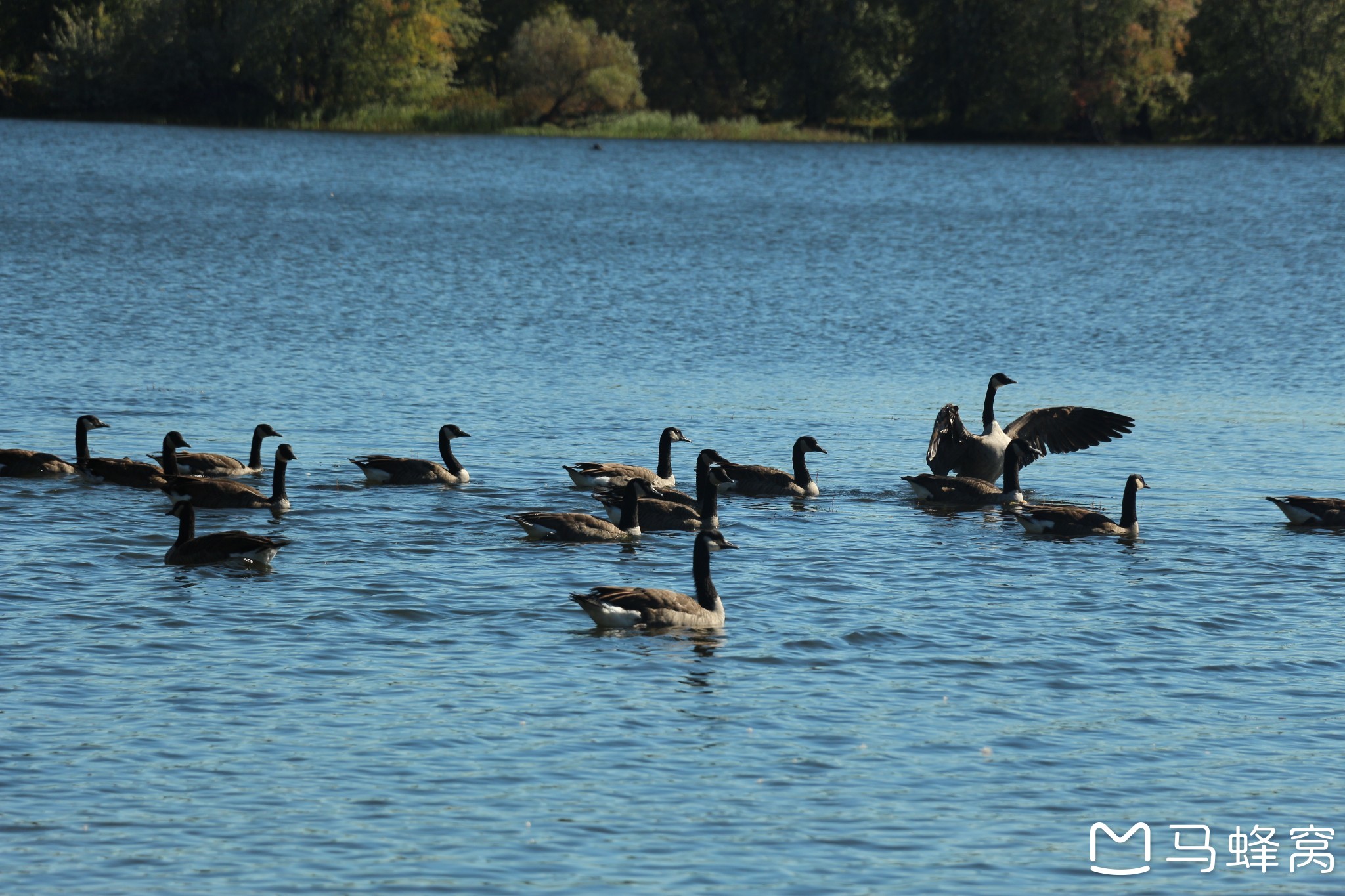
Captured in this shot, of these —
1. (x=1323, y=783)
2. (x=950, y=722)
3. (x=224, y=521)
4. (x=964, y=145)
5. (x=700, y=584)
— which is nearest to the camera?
(x=1323, y=783)

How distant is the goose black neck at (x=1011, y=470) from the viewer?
21.9 m

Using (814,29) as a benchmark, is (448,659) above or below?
below

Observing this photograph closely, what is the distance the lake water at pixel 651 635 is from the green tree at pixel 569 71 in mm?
69784

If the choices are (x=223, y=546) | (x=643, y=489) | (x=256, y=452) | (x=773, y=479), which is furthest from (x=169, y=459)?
(x=773, y=479)

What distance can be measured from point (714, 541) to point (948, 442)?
6.87 m

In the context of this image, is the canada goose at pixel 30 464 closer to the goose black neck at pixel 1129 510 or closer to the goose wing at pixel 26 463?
the goose wing at pixel 26 463

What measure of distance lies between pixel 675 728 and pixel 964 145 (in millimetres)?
107158

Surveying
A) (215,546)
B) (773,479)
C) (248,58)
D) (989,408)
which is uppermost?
(248,58)

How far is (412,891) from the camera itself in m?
9.58

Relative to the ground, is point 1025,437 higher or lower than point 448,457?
higher

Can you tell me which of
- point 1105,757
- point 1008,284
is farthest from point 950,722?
point 1008,284

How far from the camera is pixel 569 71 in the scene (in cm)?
11319

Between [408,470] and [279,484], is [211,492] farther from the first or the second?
[408,470]

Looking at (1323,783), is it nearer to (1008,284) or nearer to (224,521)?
(224,521)
